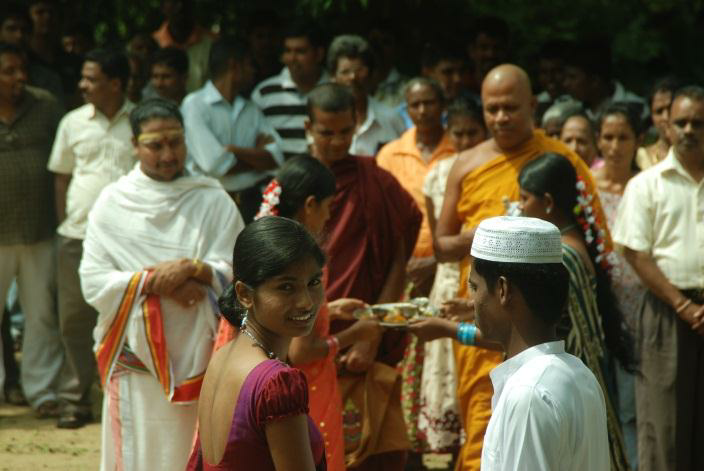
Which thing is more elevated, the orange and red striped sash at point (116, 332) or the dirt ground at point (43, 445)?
the orange and red striped sash at point (116, 332)

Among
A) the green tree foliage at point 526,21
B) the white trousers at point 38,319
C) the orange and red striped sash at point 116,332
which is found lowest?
the white trousers at point 38,319

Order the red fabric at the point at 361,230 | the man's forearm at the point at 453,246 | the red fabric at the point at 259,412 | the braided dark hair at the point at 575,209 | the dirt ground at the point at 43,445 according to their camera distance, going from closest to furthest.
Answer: the red fabric at the point at 259,412, the braided dark hair at the point at 575,209, the red fabric at the point at 361,230, the man's forearm at the point at 453,246, the dirt ground at the point at 43,445

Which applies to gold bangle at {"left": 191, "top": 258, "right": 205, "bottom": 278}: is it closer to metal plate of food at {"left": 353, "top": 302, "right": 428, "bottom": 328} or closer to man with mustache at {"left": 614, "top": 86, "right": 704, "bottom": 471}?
metal plate of food at {"left": 353, "top": 302, "right": 428, "bottom": 328}

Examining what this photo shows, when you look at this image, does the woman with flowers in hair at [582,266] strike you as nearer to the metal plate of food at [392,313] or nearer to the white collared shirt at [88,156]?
the metal plate of food at [392,313]

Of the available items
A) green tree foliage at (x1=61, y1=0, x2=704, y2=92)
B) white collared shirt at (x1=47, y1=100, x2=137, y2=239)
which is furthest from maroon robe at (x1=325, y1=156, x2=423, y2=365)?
green tree foliage at (x1=61, y1=0, x2=704, y2=92)

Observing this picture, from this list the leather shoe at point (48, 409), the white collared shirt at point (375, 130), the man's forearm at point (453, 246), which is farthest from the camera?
the white collared shirt at point (375, 130)

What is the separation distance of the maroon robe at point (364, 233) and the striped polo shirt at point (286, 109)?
8.02 feet

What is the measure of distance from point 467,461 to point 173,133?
2.18m

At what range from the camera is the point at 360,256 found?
6094 mm

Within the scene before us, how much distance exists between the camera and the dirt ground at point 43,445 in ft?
23.7

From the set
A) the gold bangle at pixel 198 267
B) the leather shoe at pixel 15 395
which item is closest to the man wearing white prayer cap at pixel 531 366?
the gold bangle at pixel 198 267

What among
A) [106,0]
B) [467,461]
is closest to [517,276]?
[467,461]

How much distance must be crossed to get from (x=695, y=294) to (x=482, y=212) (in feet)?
4.02

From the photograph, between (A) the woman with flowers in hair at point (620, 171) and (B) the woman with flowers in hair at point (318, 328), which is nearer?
(B) the woman with flowers in hair at point (318, 328)
